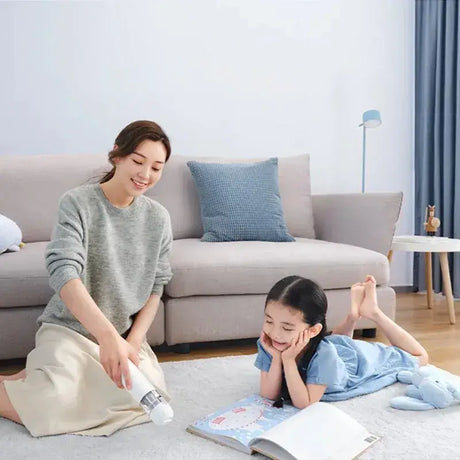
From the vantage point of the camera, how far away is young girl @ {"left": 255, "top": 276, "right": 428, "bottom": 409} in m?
1.60

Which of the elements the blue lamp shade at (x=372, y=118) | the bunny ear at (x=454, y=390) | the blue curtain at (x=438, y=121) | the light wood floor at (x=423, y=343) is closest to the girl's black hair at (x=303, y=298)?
the bunny ear at (x=454, y=390)

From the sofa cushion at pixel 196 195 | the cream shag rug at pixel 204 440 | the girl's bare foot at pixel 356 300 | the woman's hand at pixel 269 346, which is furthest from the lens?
the sofa cushion at pixel 196 195

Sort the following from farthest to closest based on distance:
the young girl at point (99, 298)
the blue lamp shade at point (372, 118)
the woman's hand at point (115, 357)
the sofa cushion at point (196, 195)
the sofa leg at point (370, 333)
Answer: the blue lamp shade at point (372, 118) → the sofa cushion at point (196, 195) → the sofa leg at point (370, 333) → the young girl at point (99, 298) → the woman's hand at point (115, 357)

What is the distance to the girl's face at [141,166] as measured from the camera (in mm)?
1648

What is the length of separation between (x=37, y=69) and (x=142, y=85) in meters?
0.56

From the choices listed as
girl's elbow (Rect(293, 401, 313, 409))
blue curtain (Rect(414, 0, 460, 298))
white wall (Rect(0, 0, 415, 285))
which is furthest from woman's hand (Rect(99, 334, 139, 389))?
blue curtain (Rect(414, 0, 460, 298))

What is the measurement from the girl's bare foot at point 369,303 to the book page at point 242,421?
1.70ft

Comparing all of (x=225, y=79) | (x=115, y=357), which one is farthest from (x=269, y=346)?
(x=225, y=79)

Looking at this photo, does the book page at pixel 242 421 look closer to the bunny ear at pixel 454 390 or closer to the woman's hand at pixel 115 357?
the woman's hand at pixel 115 357

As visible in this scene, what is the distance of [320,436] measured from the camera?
1410mm

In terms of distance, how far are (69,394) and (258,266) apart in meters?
0.97

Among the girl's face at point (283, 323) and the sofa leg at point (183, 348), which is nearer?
the girl's face at point (283, 323)

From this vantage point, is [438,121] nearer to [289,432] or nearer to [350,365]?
[350,365]

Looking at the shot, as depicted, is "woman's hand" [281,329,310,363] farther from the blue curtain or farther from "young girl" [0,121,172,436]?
the blue curtain
